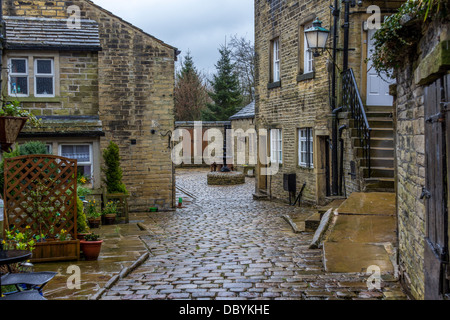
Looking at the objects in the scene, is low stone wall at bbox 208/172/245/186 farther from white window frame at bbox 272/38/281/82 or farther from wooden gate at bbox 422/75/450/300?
wooden gate at bbox 422/75/450/300

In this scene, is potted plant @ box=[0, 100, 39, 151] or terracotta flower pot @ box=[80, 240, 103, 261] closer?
potted plant @ box=[0, 100, 39, 151]

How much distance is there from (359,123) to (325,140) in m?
4.16

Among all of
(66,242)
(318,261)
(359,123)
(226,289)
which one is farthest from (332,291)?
(359,123)

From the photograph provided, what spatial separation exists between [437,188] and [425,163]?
0.54 meters

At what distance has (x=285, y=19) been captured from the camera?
748 inches

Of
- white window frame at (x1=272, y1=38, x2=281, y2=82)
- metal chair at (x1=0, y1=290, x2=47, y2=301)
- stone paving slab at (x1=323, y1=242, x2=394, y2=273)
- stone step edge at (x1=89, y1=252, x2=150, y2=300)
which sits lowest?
stone step edge at (x1=89, y1=252, x2=150, y2=300)

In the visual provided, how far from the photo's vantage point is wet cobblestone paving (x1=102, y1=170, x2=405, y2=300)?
641 centimetres

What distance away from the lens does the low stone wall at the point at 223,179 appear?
96.0ft

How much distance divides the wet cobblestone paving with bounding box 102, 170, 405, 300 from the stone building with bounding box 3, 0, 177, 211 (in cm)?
332

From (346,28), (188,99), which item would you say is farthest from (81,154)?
(188,99)

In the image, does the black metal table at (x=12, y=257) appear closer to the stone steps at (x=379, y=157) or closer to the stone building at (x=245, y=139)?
the stone steps at (x=379, y=157)

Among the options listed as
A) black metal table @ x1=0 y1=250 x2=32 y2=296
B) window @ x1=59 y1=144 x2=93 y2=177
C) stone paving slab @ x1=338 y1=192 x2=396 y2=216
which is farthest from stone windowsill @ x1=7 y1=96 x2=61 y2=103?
black metal table @ x1=0 y1=250 x2=32 y2=296

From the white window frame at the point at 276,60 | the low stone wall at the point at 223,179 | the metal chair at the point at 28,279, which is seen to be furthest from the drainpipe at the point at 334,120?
the low stone wall at the point at 223,179

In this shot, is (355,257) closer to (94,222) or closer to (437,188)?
(437,188)
